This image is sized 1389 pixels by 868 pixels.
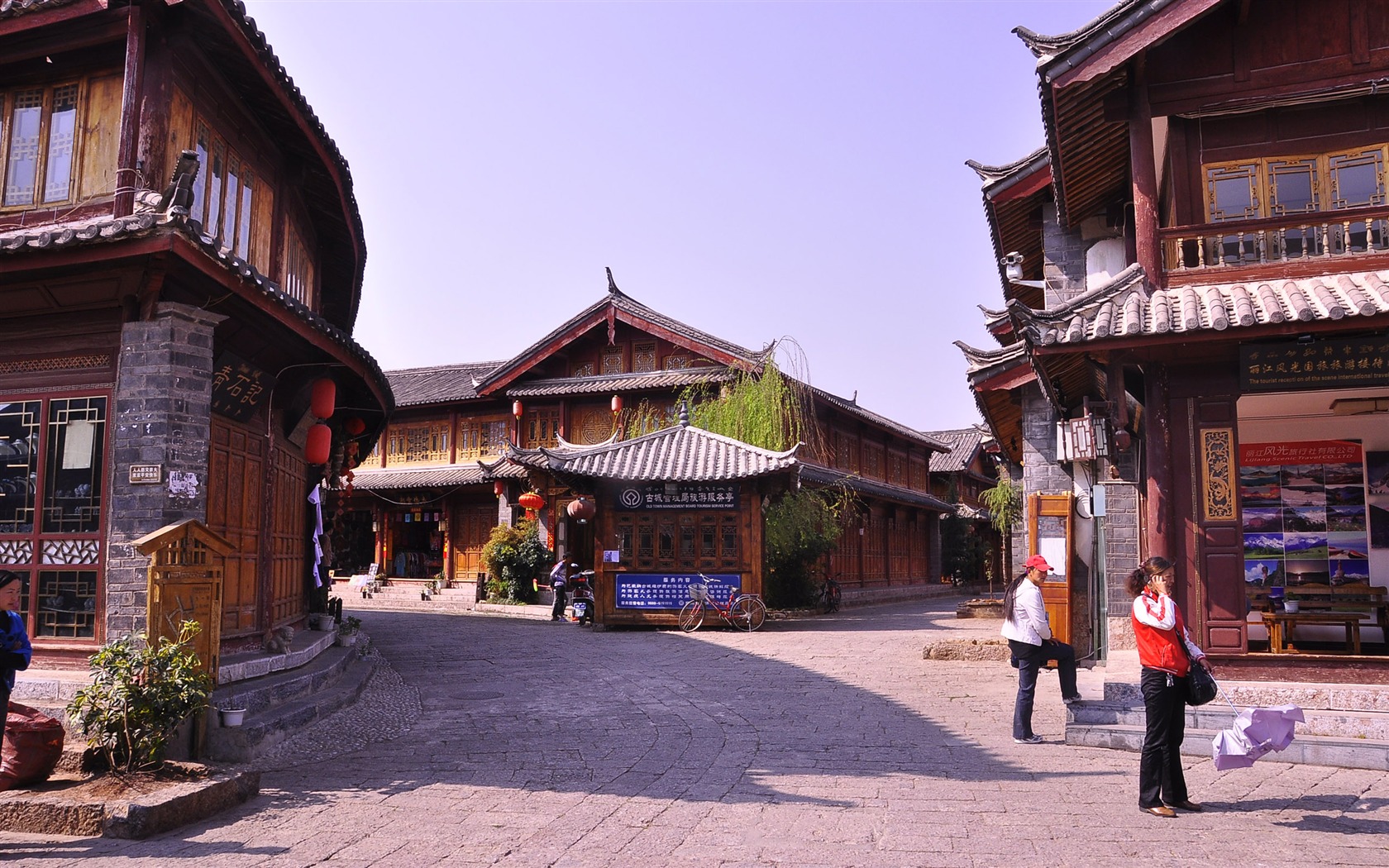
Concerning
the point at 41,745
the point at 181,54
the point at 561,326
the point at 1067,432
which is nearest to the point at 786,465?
the point at 1067,432

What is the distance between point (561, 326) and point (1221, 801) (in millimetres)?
21517

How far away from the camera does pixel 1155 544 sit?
8.23 metres

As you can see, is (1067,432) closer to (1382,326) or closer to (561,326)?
(1382,326)

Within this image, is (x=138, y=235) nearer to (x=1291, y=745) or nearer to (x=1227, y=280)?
(x=1227, y=280)

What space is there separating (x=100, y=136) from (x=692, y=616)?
1237cm

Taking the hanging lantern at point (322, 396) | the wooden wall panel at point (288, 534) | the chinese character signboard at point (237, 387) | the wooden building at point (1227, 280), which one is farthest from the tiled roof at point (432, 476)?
the wooden building at point (1227, 280)

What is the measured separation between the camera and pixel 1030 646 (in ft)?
27.6

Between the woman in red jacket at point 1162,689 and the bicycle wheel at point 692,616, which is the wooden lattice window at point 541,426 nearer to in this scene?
the bicycle wheel at point 692,616

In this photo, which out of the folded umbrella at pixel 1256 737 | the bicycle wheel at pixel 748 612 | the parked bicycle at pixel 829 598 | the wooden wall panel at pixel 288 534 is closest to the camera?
the folded umbrella at pixel 1256 737

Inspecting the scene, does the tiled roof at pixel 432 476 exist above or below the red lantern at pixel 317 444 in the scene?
above

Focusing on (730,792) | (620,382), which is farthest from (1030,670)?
(620,382)

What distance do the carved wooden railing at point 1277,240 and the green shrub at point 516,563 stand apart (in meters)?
18.1

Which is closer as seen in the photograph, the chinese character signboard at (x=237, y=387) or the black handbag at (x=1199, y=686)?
the black handbag at (x=1199, y=686)

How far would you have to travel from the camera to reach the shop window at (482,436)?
1104 inches
